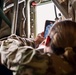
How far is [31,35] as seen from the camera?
2479mm

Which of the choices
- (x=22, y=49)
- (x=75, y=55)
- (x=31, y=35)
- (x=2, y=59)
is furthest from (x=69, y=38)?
(x=31, y=35)

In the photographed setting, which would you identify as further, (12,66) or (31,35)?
(31,35)

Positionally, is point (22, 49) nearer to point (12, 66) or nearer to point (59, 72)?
point (12, 66)

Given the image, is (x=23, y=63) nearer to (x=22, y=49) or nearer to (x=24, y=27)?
(x=22, y=49)

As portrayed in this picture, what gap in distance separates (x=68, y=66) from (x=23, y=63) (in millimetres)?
191

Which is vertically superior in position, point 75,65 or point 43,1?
point 43,1

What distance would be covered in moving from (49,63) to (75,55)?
0.38ft

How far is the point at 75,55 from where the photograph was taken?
3.42ft

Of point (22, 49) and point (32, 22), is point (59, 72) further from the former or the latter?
point (32, 22)

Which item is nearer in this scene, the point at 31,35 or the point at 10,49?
the point at 10,49

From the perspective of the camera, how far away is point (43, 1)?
2596 millimetres

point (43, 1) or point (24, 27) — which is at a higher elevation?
point (43, 1)

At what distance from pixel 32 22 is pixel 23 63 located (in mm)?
1566

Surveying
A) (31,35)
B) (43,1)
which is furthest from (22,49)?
(43,1)
